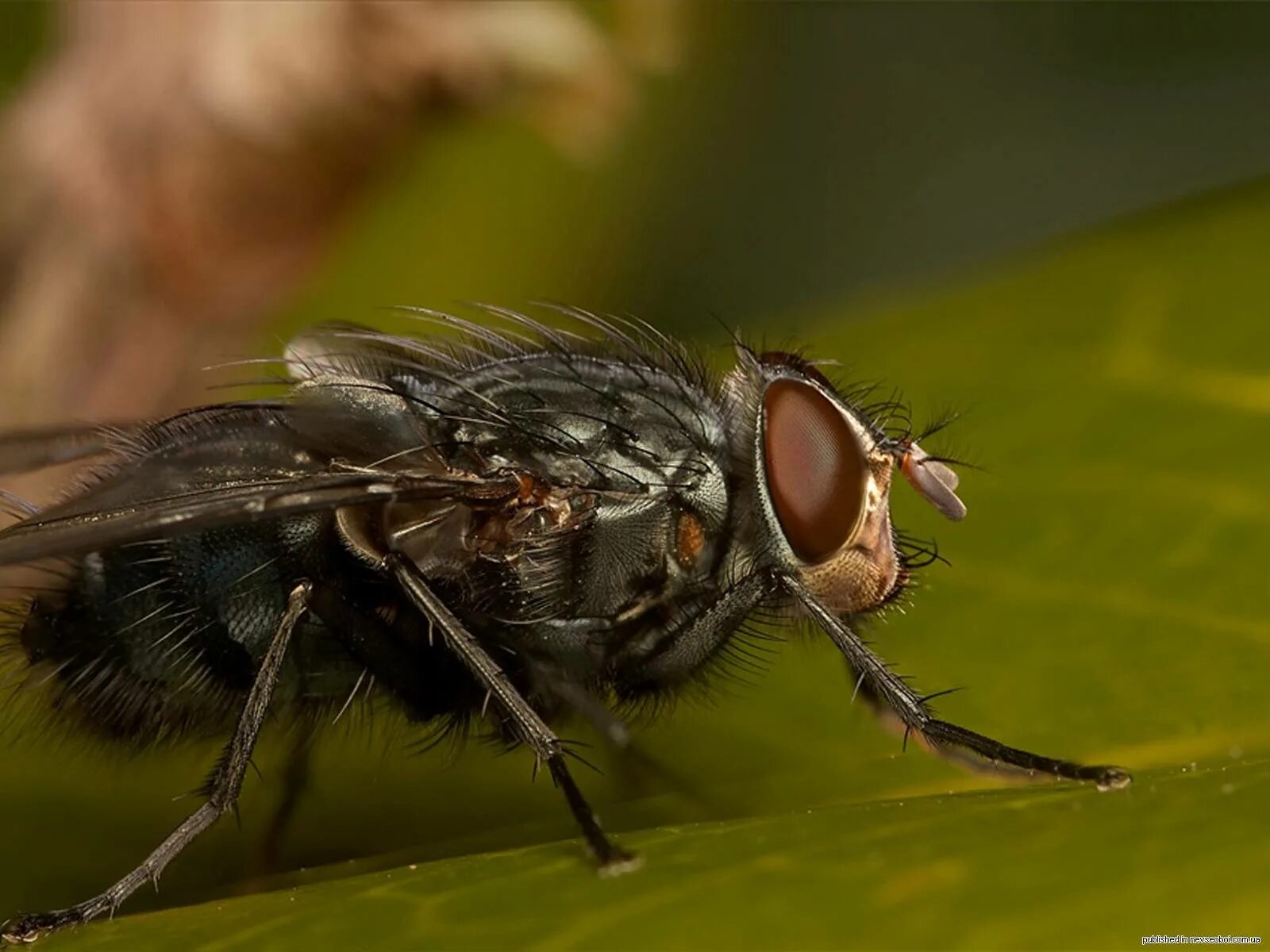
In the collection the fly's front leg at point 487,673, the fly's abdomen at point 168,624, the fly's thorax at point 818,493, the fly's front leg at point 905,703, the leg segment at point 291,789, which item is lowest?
the leg segment at point 291,789

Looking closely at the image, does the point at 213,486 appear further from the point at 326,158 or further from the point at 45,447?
the point at 326,158

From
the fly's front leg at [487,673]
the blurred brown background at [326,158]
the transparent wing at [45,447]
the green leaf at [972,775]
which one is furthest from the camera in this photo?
the blurred brown background at [326,158]

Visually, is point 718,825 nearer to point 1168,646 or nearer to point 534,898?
point 534,898

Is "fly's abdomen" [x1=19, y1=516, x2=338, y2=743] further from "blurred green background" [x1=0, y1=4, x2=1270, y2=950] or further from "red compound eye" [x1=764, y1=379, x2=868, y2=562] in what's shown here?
"red compound eye" [x1=764, y1=379, x2=868, y2=562]

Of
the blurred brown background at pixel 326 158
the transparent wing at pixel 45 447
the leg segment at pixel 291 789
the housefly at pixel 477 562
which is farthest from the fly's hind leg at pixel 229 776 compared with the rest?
the blurred brown background at pixel 326 158

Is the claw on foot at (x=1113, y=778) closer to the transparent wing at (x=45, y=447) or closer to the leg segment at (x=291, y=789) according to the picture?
the leg segment at (x=291, y=789)

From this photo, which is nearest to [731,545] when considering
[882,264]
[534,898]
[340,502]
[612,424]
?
[612,424]

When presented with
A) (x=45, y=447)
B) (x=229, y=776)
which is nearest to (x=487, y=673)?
(x=229, y=776)
